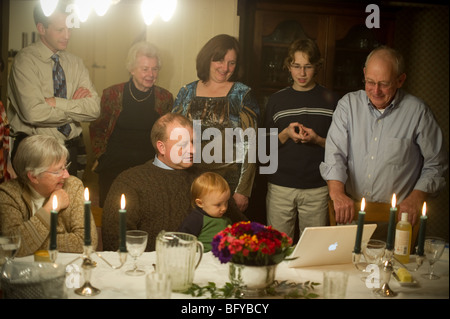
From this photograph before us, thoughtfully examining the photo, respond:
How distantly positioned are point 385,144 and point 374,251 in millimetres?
967

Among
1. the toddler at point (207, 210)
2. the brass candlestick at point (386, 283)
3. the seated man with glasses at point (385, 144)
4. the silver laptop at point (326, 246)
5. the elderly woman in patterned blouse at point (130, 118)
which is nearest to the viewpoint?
the brass candlestick at point (386, 283)

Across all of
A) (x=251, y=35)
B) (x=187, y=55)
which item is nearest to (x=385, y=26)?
(x=251, y=35)

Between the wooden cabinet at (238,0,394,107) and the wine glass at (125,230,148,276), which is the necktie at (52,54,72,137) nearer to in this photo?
the wooden cabinet at (238,0,394,107)

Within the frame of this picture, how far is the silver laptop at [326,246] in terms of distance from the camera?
169cm

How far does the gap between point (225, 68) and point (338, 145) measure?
27.9 inches

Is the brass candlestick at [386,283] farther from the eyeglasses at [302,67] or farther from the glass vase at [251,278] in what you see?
the eyeglasses at [302,67]

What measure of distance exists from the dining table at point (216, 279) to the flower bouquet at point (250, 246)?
0.35ft

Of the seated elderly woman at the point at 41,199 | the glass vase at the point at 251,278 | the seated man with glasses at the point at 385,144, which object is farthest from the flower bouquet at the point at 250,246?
the seated man with glasses at the point at 385,144

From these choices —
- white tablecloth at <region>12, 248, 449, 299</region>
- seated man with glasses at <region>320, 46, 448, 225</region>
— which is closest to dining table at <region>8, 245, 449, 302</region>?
white tablecloth at <region>12, 248, 449, 299</region>

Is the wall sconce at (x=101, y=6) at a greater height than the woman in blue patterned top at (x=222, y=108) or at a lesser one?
greater

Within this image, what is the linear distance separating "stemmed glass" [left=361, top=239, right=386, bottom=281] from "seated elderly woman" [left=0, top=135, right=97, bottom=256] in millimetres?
1017

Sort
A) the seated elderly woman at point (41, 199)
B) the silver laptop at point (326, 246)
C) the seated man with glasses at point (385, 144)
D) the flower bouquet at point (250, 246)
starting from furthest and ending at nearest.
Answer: the seated man with glasses at point (385, 144) < the seated elderly woman at point (41, 199) < the silver laptop at point (326, 246) < the flower bouquet at point (250, 246)

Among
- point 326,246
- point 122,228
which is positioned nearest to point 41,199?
point 122,228

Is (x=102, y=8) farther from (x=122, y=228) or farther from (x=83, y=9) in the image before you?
(x=122, y=228)
